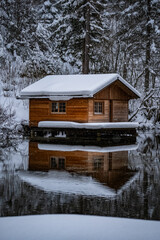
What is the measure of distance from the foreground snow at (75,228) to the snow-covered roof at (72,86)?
21.3 metres

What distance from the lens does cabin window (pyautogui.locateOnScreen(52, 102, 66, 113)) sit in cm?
3078

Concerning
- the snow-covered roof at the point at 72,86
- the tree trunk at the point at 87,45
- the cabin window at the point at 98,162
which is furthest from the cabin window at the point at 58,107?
the cabin window at the point at 98,162

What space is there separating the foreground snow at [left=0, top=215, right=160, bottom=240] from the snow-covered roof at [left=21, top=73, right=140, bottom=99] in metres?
21.3

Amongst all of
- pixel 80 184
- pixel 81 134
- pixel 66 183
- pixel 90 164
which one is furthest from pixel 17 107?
pixel 80 184

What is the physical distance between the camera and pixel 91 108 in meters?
29.5

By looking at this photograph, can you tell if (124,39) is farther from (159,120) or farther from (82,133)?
(82,133)

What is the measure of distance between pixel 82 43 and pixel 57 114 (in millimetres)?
11877

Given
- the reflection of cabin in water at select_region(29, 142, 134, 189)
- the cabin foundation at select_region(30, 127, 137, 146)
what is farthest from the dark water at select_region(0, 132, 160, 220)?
the cabin foundation at select_region(30, 127, 137, 146)

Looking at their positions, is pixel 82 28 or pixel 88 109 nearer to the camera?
pixel 88 109

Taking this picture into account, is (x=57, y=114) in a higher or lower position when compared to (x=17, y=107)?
lower

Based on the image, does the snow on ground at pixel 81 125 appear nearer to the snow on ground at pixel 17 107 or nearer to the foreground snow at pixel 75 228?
the snow on ground at pixel 17 107

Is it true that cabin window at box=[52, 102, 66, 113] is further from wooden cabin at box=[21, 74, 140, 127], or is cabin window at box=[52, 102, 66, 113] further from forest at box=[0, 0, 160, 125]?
forest at box=[0, 0, 160, 125]

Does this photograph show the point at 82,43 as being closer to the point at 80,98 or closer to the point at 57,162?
the point at 80,98

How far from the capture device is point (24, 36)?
4509 cm
